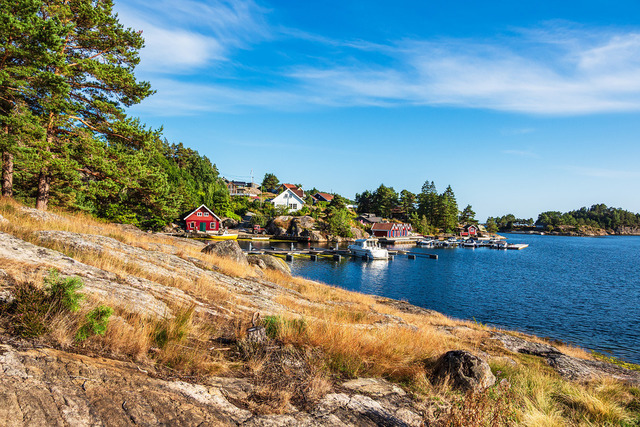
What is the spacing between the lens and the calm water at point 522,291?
24469 millimetres

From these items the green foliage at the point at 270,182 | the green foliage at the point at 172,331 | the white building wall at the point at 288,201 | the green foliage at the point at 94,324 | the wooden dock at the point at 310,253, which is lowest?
the wooden dock at the point at 310,253

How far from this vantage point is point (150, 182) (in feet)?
60.5

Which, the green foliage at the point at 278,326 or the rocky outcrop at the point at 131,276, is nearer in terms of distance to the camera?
the green foliage at the point at 278,326

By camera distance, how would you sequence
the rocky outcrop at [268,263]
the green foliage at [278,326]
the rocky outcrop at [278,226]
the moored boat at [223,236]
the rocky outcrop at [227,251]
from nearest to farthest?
the green foliage at [278,326]
the rocky outcrop at [227,251]
the rocky outcrop at [268,263]
the moored boat at [223,236]
the rocky outcrop at [278,226]

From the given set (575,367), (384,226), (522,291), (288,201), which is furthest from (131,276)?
(288,201)

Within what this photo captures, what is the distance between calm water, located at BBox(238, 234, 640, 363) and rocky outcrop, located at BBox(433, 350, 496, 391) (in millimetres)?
19912

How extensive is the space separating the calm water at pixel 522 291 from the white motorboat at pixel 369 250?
2323 mm

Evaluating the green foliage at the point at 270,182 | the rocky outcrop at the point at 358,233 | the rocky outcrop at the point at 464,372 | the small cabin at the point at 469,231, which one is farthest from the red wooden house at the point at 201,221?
the small cabin at the point at 469,231

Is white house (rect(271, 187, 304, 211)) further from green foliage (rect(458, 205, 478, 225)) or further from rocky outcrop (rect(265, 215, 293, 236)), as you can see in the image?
green foliage (rect(458, 205, 478, 225))

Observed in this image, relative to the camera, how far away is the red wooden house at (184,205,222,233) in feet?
227

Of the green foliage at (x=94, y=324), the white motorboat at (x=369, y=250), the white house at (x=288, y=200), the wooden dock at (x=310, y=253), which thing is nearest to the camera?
the green foliage at (x=94, y=324)

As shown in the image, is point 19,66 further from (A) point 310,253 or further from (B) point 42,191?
(A) point 310,253

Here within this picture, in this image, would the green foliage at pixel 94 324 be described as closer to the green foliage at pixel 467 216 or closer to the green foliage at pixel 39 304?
the green foliage at pixel 39 304

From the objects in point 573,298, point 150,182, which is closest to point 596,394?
point 150,182
